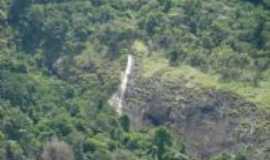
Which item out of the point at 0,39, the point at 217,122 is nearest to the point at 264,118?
the point at 217,122

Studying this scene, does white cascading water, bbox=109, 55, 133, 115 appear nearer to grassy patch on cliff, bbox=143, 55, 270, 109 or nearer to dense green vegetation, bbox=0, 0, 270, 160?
dense green vegetation, bbox=0, 0, 270, 160

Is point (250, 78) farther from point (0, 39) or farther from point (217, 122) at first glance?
point (0, 39)

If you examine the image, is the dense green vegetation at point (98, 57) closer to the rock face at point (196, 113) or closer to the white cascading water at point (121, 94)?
the white cascading water at point (121, 94)

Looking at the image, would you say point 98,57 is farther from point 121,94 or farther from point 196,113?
point 196,113

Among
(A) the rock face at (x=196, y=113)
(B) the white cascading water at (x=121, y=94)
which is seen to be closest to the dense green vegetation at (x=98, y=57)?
(B) the white cascading water at (x=121, y=94)

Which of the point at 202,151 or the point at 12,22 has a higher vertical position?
the point at 12,22

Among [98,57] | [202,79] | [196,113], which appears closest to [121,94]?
[98,57]
